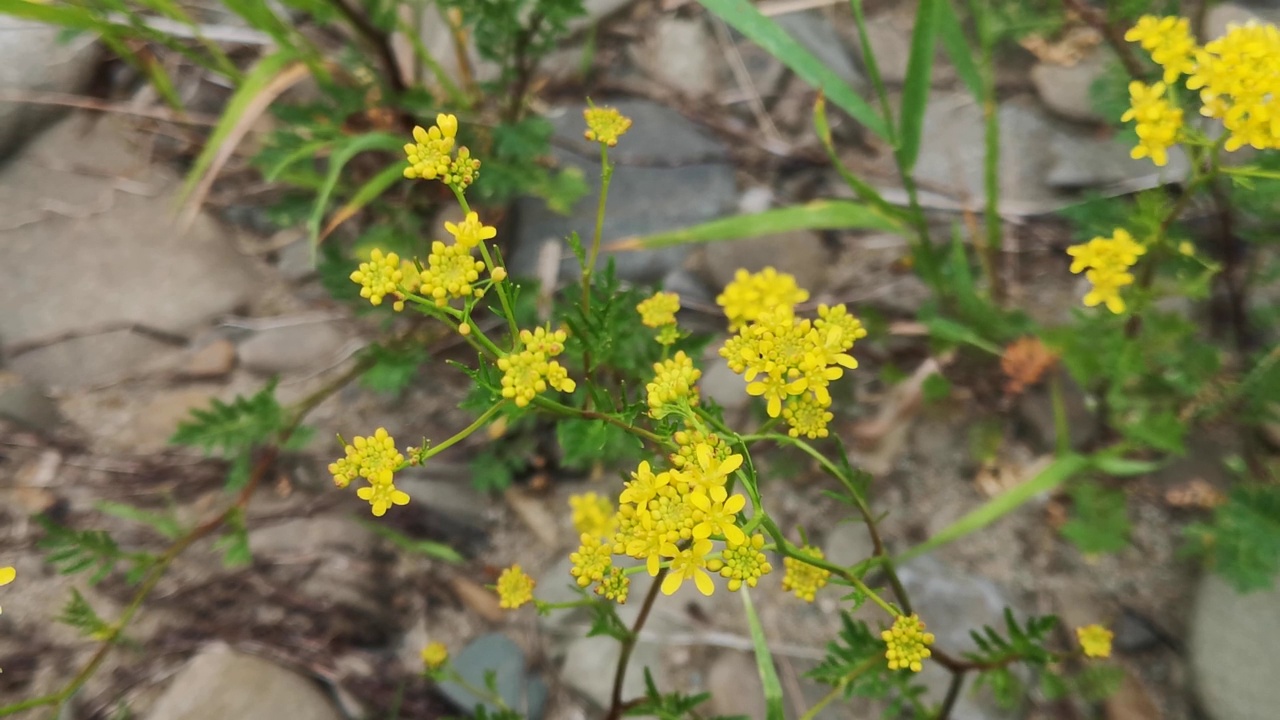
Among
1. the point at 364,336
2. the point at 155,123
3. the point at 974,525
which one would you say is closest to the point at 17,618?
the point at 364,336

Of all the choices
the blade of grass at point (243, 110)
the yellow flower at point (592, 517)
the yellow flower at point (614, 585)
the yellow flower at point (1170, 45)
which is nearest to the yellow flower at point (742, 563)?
the yellow flower at point (614, 585)

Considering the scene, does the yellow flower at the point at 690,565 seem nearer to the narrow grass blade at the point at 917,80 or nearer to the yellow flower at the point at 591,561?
the yellow flower at the point at 591,561

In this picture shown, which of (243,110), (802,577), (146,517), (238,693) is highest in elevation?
(243,110)

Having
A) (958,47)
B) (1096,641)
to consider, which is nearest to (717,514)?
(1096,641)

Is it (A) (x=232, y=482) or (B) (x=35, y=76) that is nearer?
(A) (x=232, y=482)

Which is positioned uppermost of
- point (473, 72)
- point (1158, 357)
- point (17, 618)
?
point (473, 72)

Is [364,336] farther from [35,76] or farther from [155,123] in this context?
[35,76]

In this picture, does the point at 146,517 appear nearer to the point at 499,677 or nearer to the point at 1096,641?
the point at 499,677
